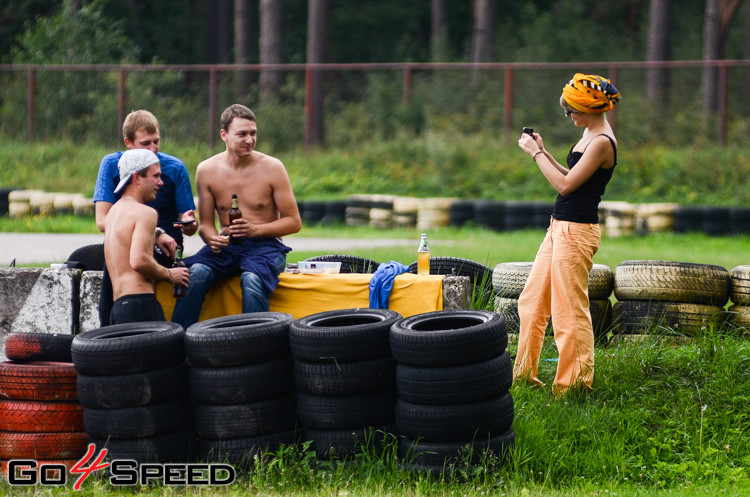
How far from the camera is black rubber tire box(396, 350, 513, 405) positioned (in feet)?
18.1

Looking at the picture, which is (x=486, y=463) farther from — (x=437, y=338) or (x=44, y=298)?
(x=44, y=298)

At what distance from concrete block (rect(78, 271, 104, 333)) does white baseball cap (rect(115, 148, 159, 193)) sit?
1.34 meters

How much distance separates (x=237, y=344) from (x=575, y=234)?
2.37 metres

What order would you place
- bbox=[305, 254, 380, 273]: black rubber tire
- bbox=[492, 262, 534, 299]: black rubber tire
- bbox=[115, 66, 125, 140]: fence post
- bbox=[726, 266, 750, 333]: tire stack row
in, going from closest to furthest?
bbox=[726, 266, 750, 333]: tire stack row < bbox=[492, 262, 534, 299]: black rubber tire < bbox=[305, 254, 380, 273]: black rubber tire < bbox=[115, 66, 125, 140]: fence post

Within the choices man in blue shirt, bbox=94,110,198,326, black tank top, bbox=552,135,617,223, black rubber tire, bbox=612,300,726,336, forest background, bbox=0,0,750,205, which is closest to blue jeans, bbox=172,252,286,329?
man in blue shirt, bbox=94,110,198,326

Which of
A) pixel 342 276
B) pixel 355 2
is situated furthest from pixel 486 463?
pixel 355 2

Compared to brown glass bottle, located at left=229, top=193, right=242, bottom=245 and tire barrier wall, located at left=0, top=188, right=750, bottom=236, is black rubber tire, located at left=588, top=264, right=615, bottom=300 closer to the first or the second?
brown glass bottle, located at left=229, top=193, right=242, bottom=245

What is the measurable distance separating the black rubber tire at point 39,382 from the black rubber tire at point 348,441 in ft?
4.90

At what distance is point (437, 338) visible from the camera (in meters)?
5.50

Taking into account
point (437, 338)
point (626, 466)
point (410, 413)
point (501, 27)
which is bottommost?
point (626, 466)

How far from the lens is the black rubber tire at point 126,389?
5664 millimetres

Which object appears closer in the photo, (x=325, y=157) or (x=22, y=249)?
(x=22, y=249)

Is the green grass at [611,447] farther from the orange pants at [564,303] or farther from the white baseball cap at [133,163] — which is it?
the white baseball cap at [133,163]

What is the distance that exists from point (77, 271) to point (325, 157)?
14.6m
